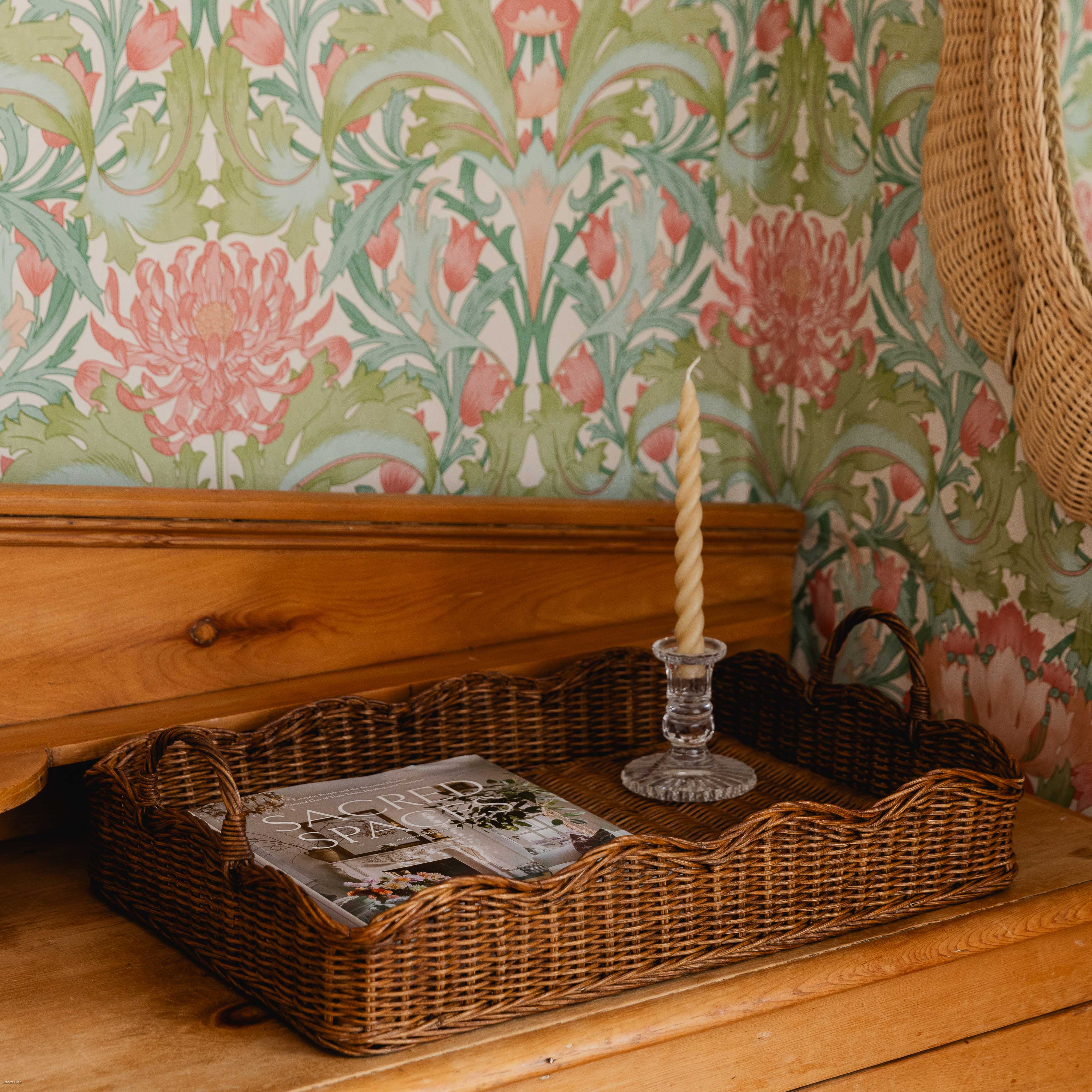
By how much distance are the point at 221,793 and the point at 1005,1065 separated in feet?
1.88

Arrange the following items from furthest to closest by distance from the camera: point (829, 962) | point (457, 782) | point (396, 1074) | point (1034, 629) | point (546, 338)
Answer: point (546, 338) → point (1034, 629) → point (457, 782) → point (829, 962) → point (396, 1074)

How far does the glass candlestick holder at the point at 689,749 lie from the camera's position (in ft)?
3.21

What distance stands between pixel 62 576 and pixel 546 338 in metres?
0.50

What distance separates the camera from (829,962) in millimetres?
792

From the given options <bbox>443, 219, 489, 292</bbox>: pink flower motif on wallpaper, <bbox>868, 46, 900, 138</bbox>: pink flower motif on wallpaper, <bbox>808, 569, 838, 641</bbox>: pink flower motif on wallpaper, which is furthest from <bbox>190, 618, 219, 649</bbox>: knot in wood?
<bbox>868, 46, 900, 138</bbox>: pink flower motif on wallpaper

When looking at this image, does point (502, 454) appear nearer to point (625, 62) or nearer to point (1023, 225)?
point (625, 62)

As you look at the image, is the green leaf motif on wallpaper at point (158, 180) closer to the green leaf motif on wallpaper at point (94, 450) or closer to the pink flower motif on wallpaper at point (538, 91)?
the green leaf motif on wallpaper at point (94, 450)

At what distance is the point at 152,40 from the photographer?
1.00 metres

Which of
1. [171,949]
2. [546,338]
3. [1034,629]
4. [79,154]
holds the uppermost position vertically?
[79,154]

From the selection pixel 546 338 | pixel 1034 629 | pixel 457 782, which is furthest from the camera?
pixel 546 338

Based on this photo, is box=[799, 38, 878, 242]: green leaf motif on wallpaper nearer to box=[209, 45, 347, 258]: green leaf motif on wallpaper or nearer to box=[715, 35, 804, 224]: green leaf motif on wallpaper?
box=[715, 35, 804, 224]: green leaf motif on wallpaper

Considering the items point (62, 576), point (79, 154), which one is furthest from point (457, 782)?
point (79, 154)

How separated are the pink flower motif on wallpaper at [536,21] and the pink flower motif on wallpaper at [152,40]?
0.96ft

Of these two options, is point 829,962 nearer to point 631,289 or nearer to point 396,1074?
point 396,1074
